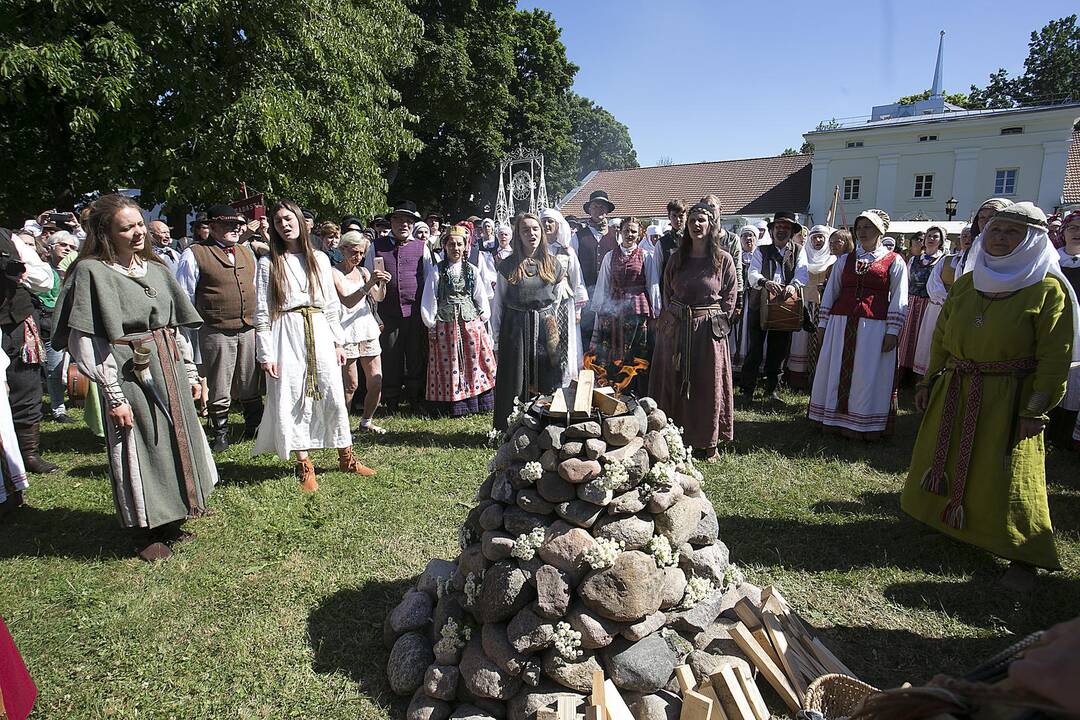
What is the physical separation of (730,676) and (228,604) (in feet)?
9.03

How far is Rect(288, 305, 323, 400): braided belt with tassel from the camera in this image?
4902 mm

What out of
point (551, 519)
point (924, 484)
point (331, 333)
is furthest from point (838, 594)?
point (331, 333)

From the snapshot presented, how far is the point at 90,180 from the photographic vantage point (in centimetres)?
1237

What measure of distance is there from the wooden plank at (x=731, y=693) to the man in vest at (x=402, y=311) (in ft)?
18.1

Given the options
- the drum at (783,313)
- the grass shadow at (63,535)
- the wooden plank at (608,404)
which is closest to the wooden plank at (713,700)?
the wooden plank at (608,404)

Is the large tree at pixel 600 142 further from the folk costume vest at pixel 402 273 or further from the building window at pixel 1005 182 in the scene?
the folk costume vest at pixel 402 273

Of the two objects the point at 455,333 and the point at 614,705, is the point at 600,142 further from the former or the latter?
the point at 614,705

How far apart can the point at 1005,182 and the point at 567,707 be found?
37623mm

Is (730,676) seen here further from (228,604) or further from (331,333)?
(331,333)

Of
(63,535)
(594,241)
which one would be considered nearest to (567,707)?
(63,535)

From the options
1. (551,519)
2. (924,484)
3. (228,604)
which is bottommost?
(228,604)

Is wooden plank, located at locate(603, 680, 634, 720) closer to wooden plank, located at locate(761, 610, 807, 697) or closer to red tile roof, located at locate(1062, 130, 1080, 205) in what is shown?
wooden plank, located at locate(761, 610, 807, 697)

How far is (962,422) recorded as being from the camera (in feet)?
12.7

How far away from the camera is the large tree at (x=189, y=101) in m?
9.48
